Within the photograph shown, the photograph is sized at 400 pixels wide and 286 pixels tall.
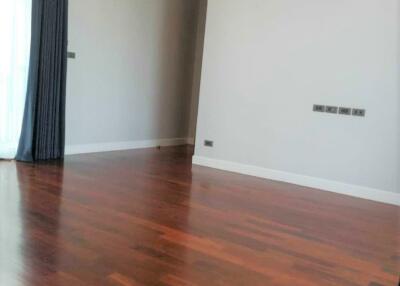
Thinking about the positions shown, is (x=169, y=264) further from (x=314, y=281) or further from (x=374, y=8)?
(x=374, y=8)

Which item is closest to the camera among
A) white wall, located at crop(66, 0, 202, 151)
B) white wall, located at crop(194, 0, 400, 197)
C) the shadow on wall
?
white wall, located at crop(194, 0, 400, 197)

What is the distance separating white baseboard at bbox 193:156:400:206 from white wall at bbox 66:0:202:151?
54.5 inches

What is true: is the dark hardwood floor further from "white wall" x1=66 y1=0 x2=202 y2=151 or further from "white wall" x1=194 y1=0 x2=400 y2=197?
"white wall" x1=66 y1=0 x2=202 y2=151

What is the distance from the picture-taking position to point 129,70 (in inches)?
238

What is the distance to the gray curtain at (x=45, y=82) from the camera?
4582 mm

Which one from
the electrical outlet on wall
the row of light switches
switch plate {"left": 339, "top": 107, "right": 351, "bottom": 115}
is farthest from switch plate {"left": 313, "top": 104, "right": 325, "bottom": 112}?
the electrical outlet on wall

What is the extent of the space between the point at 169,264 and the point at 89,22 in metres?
3.92

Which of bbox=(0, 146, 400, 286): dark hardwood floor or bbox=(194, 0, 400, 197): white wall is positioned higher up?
bbox=(194, 0, 400, 197): white wall

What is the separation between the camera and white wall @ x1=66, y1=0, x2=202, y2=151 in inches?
209

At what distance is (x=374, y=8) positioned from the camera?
422 cm

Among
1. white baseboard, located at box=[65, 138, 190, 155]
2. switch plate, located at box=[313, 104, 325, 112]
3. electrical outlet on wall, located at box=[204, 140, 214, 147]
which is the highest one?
switch plate, located at box=[313, 104, 325, 112]

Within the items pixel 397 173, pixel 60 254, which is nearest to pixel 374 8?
pixel 397 173

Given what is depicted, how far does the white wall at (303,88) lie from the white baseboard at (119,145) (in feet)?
4.09

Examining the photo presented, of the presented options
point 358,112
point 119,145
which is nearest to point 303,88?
point 358,112
